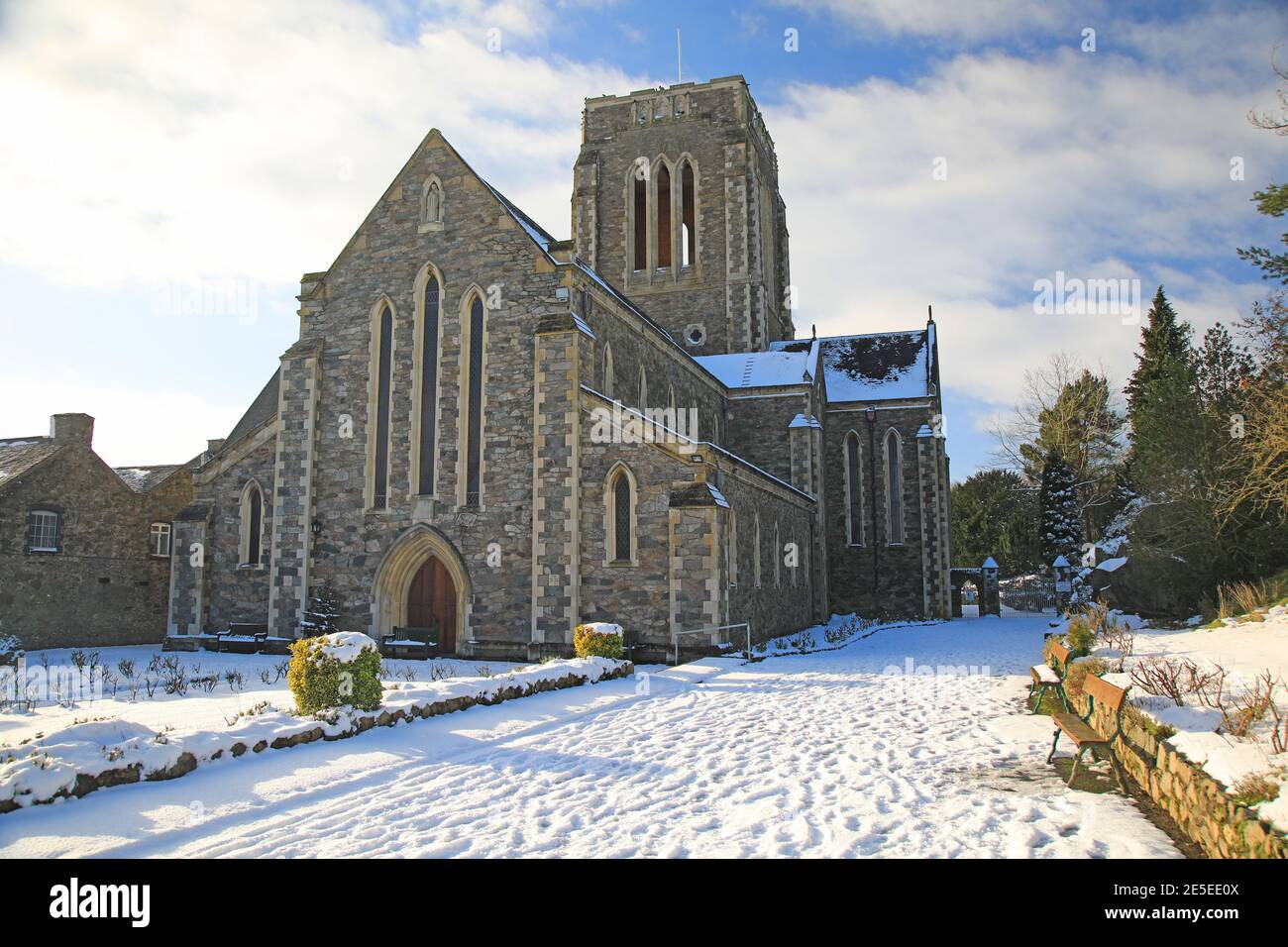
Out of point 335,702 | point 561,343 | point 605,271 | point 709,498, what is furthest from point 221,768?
point 605,271

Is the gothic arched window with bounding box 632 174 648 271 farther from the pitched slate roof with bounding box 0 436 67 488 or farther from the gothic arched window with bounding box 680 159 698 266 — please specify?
the pitched slate roof with bounding box 0 436 67 488

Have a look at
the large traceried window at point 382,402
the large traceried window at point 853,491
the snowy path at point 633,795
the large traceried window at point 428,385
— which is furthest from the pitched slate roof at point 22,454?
the large traceried window at point 853,491

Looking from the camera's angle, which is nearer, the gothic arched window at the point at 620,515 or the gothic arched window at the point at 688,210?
the gothic arched window at the point at 620,515

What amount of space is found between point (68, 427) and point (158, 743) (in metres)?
21.1

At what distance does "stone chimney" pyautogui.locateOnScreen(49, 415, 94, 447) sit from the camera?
25016mm

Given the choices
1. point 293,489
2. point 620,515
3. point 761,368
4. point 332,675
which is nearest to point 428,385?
point 293,489

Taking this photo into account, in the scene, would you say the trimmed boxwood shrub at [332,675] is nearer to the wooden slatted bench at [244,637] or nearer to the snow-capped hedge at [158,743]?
the snow-capped hedge at [158,743]

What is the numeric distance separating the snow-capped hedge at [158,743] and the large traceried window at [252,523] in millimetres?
12912

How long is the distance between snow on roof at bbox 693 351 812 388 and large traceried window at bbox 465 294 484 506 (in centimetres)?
1325

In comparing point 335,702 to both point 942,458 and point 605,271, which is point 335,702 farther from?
point 942,458

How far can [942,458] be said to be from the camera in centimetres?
3991

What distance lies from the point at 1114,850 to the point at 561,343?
16588mm

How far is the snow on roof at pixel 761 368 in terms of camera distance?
33.9 meters

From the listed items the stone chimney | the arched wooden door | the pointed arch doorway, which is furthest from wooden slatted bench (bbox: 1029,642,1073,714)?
the stone chimney
